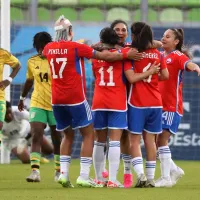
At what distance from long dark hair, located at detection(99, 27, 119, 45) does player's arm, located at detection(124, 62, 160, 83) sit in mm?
370

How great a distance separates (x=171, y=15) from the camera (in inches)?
718

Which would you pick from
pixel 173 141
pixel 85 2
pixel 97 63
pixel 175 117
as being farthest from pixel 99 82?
pixel 85 2

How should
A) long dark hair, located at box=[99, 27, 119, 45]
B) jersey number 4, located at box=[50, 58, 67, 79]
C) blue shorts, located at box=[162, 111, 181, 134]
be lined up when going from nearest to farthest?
jersey number 4, located at box=[50, 58, 67, 79], long dark hair, located at box=[99, 27, 119, 45], blue shorts, located at box=[162, 111, 181, 134]

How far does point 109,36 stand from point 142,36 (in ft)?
1.18

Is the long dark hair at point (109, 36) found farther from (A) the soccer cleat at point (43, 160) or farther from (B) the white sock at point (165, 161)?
(A) the soccer cleat at point (43, 160)

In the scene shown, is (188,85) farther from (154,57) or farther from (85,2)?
(154,57)

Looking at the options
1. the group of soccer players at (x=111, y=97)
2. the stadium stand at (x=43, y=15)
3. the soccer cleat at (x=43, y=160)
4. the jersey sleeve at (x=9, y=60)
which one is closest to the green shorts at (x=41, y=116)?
the jersey sleeve at (x=9, y=60)

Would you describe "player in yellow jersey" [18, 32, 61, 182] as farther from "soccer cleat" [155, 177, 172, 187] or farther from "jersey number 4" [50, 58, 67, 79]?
"soccer cleat" [155, 177, 172, 187]

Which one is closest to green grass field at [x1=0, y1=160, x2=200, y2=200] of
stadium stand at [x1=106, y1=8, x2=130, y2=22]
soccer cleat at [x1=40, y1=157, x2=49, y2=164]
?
soccer cleat at [x1=40, y1=157, x2=49, y2=164]

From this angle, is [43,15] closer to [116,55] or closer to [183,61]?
[183,61]

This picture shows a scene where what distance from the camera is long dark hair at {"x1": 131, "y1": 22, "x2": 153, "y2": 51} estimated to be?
30.9ft

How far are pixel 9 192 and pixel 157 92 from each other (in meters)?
2.04

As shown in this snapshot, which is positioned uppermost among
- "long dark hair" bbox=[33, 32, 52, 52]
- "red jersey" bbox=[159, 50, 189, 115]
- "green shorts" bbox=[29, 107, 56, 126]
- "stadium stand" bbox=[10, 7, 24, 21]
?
"stadium stand" bbox=[10, 7, 24, 21]

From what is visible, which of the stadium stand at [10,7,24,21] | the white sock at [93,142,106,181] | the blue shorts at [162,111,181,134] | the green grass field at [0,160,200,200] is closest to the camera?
the green grass field at [0,160,200,200]
